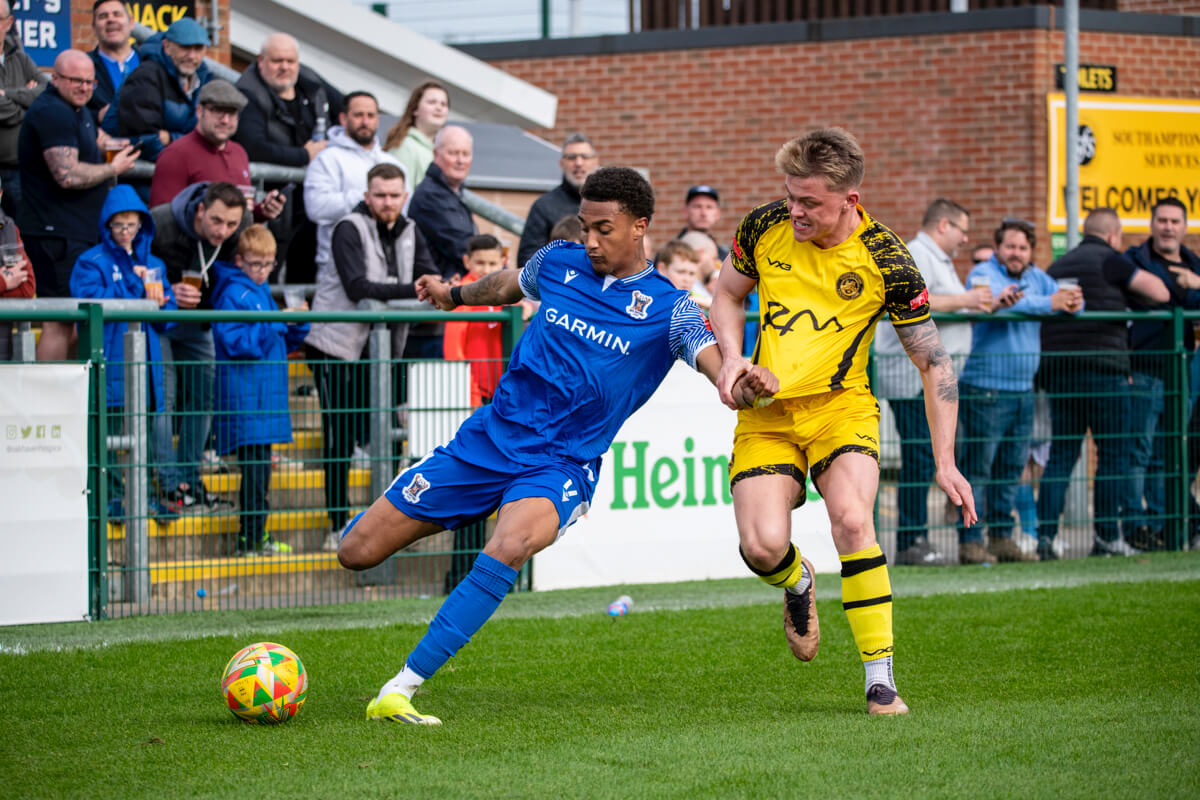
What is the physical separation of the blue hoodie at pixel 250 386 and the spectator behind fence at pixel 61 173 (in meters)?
1.71

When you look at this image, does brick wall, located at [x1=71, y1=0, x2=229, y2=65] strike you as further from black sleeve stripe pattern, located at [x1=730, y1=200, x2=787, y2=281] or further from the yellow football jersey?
the yellow football jersey

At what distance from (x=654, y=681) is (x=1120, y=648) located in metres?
2.40

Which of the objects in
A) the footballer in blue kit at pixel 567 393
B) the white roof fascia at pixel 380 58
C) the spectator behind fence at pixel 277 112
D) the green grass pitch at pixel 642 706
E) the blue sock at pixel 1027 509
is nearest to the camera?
the green grass pitch at pixel 642 706

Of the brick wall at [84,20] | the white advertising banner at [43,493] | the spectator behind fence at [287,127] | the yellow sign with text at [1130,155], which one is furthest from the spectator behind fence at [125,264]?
the yellow sign with text at [1130,155]

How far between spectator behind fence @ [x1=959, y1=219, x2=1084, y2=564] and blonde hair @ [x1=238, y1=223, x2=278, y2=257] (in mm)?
4998

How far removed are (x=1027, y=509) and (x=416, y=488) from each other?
20.5 feet

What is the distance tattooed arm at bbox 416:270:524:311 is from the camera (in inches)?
251

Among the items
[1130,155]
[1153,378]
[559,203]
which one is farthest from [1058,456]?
[1130,155]

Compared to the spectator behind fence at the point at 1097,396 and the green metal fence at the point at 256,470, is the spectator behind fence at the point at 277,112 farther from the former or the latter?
the spectator behind fence at the point at 1097,396

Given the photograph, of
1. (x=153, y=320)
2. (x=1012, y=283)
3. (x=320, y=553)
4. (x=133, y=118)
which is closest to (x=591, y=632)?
(x=320, y=553)

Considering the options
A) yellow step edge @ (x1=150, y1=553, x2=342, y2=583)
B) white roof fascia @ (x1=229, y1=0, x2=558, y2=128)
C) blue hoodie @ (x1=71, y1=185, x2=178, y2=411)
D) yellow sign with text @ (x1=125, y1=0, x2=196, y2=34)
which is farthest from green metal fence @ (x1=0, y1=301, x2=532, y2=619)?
white roof fascia @ (x1=229, y1=0, x2=558, y2=128)

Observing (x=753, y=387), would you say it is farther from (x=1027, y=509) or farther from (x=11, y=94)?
(x=11, y=94)

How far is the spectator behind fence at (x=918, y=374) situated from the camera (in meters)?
10.3

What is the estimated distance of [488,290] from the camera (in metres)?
6.44
